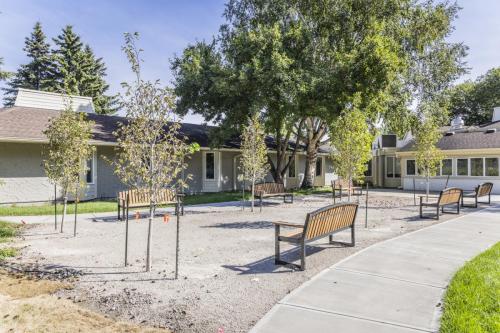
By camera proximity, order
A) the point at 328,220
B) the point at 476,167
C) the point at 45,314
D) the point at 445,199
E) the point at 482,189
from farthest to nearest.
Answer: the point at 476,167, the point at 482,189, the point at 445,199, the point at 328,220, the point at 45,314

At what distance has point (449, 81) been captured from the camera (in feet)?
84.2

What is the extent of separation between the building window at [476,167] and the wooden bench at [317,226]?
1960 cm

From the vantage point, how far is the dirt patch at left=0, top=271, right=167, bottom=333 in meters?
3.97

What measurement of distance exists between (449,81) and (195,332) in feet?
90.9

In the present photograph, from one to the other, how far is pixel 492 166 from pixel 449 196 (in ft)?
43.5

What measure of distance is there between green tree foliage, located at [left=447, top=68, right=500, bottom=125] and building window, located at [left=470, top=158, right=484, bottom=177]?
2114cm

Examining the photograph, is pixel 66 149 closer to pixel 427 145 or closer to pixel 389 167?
pixel 427 145

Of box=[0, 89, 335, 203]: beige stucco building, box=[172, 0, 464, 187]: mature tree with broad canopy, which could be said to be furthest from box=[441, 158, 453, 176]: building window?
box=[0, 89, 335, 203]: beige stucco building

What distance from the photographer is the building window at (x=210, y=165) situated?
73.0 feet

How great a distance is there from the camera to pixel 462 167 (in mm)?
23734

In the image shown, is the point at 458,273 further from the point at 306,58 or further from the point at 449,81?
the point at 449,81

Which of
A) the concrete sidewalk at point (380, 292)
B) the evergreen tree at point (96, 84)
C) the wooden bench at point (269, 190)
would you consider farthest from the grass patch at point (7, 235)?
the evergreen tree at point (96, 84)

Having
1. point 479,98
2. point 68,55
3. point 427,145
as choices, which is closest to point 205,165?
point 427,145

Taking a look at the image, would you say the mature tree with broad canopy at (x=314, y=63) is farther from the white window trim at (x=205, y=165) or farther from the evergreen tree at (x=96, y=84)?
the evergreen tree at (x=96, y=84)
